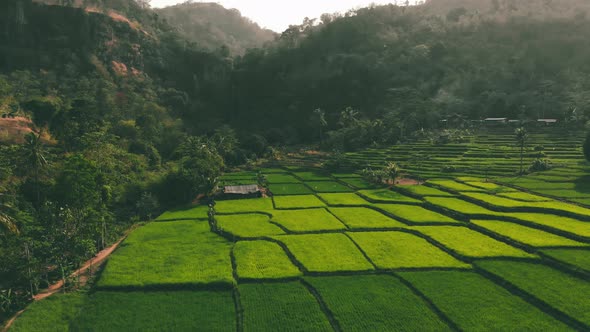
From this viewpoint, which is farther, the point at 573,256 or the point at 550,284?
the point at 573,256

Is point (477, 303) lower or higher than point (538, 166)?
lower

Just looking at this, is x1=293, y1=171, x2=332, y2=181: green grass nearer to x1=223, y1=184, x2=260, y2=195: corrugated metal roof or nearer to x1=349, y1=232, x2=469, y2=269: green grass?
x1=223, y1=184, x2=260, y2=195: corrugated metal roof

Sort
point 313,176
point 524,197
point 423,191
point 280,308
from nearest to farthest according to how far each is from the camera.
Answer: point 280,308 → point 524,197 → point 423,191 → point 313,176

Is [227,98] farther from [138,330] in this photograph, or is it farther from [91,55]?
[138,330]

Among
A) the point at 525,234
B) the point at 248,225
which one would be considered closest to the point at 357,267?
the point at 248,225

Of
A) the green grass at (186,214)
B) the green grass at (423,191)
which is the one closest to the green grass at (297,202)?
the green grass at (186,214)

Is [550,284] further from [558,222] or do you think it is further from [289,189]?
[289,189]

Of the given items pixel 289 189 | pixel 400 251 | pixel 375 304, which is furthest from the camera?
pixel 289 189

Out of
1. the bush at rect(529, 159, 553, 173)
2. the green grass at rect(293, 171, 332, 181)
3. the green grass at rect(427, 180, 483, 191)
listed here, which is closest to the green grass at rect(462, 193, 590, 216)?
the green grass at rect(427, 180, 483, 191)
